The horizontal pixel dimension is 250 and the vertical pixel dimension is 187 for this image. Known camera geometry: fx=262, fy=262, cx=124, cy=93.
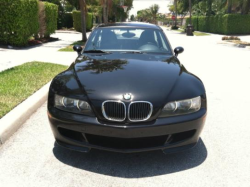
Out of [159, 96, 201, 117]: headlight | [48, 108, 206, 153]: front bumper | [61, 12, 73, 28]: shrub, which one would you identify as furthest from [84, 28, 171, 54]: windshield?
[61, 12, 73, 28]: shrub

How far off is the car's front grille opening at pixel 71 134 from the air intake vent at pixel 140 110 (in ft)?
1.99

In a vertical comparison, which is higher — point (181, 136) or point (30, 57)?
point (30, 57)

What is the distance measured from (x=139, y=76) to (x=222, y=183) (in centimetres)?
146

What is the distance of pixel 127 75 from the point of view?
3.11 metres

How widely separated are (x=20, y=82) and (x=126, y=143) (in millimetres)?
4042

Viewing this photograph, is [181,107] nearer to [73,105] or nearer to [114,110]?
[114,110]

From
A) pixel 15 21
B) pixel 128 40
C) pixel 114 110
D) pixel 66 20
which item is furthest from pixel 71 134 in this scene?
pixel 66 20

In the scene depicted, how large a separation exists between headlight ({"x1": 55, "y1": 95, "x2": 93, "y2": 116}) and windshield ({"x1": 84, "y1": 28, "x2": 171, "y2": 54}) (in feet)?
5.64

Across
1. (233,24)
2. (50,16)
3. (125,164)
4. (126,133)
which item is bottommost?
(125,164)

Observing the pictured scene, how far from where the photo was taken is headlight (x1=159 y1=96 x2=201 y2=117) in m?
2.73

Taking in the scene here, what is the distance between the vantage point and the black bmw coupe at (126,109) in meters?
2.64

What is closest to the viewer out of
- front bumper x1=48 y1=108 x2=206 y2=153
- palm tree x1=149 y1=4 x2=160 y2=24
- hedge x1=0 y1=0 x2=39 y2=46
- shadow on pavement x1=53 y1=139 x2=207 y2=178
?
front bumper x1=48 y1=108 x2=206 y2=153

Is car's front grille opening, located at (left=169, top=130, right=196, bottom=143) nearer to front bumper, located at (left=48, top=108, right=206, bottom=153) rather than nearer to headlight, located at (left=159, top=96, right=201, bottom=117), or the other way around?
front bumper, located at (left=48, top=108, right=206, bottom=153)

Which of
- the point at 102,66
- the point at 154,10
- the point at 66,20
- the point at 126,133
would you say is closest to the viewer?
the point at 126,133
